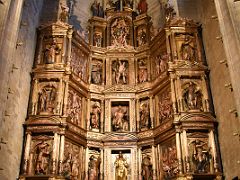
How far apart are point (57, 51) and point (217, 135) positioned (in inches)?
319

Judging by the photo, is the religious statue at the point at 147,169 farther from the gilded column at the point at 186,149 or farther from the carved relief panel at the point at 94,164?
the gilded column at the point at 186,149

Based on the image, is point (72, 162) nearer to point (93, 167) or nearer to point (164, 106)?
point (93, 167)

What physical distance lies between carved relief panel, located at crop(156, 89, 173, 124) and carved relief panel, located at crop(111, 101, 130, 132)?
5.16 feet

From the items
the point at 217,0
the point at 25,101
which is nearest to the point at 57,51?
the point at 25,101

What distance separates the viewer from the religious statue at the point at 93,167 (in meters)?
15.8

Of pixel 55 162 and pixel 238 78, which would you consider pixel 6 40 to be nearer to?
pixel 55 162

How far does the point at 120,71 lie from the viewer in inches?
729

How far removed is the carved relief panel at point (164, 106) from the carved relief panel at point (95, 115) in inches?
110

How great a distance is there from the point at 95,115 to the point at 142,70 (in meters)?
3.41

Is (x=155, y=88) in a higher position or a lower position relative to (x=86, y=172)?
higher

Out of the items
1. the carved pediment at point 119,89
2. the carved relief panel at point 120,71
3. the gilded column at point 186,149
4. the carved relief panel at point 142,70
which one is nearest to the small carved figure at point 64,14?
the carved relief panel at point 120,71

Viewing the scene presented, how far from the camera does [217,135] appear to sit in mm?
14797

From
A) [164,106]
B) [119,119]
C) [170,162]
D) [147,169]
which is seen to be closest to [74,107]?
[119,119]

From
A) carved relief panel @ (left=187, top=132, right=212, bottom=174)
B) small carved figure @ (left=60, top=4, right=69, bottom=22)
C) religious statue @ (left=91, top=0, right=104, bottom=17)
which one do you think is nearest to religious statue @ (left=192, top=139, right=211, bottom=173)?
carved relief panel @ (left=187, top=132, right=212, bottom=174)
